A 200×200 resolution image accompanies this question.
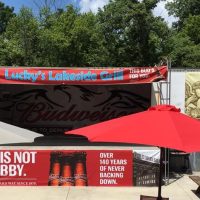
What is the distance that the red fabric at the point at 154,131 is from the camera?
5.86 m

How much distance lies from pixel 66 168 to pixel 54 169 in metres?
0.34

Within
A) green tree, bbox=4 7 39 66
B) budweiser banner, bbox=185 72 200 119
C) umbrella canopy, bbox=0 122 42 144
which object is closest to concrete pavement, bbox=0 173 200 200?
umbrella canopy, bbox=0 122 42 144

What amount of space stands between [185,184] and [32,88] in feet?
45.1

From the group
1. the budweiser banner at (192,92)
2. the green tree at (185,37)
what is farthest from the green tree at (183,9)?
the budweiser banner at (192,92)

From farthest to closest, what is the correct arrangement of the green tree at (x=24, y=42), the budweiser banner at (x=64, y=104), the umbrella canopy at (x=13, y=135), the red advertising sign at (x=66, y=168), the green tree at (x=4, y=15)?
1. the green tree at (x=4, y=15)
2. the green tree at (x=24, y=42)
3. the budweiser banner at (x=64, y=104)
4. the red advertising sign at (x=66, y=168)
5. the umbrella canopy at (x=13, y=135)

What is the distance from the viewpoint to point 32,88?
1008 inches

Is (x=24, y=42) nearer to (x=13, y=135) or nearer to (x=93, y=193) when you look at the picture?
(x=13, y=135)

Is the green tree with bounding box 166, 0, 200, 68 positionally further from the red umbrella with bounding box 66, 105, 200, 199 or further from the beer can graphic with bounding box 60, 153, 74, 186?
the red umbrella with bounding box 66, 105, 200, 199

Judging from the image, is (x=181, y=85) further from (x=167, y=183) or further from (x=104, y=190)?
(x=104, y=190)

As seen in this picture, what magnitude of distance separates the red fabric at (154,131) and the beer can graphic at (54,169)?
21.7ft

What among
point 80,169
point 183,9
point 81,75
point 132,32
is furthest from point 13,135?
point 183,9

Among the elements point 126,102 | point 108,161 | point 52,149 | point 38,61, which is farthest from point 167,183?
point 38,61

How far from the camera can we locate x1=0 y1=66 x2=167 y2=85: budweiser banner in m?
14.7

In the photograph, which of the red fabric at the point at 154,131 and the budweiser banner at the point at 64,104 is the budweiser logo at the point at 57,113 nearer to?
the budweiser banner at the point at 64,104
